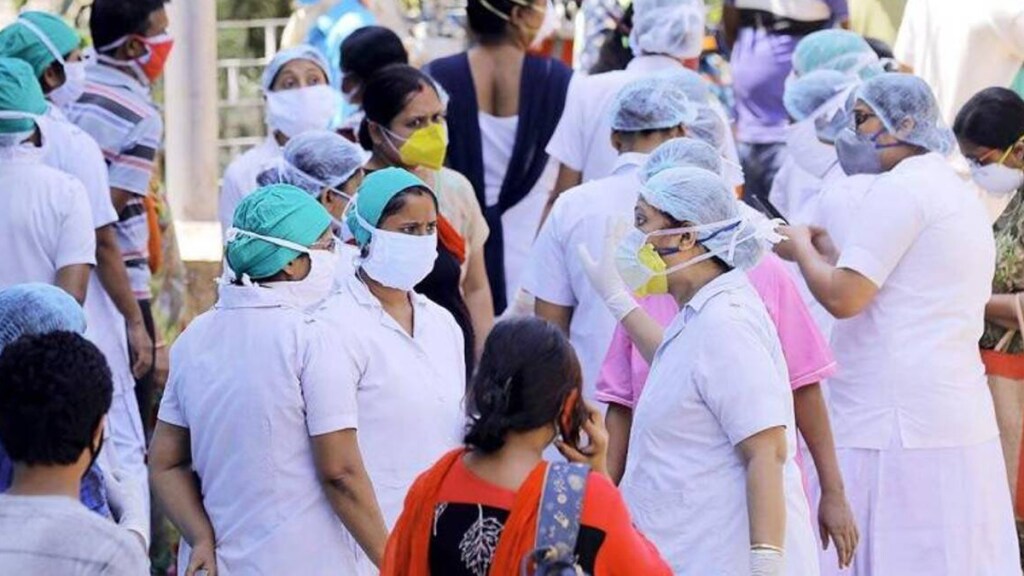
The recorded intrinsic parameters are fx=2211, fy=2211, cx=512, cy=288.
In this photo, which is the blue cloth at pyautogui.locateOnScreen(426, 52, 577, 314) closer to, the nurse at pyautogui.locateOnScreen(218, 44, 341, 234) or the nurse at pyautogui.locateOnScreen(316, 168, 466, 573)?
the nurse at pyautogui.locateOnScreen(218, 44, 341, 234)

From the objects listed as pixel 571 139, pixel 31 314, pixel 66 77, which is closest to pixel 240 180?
pixel 66 77

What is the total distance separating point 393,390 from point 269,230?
1.75 ft

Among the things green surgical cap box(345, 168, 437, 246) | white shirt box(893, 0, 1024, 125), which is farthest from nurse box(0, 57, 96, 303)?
white shirt box(893, 0, 1024, 125)

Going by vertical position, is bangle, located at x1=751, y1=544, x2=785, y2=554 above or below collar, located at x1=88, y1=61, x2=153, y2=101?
A: above

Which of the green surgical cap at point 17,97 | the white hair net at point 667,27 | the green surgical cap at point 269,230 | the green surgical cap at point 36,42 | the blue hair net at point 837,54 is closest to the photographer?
the green surgical cap at point 269,230

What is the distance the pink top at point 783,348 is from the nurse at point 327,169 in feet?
3.94

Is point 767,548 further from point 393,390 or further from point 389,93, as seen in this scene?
point 389,93

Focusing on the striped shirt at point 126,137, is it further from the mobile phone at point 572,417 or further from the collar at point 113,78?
the mobile phone at point 572,417

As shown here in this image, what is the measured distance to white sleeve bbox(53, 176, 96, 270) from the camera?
7.33 m

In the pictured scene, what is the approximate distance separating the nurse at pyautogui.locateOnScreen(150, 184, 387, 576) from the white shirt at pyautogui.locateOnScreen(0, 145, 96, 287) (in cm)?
187

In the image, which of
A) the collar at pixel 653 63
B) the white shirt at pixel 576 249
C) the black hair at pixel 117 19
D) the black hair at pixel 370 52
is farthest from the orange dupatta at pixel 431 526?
the collar at pixel 653 63

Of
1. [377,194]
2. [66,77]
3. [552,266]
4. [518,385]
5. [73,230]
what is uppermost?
[518,385]

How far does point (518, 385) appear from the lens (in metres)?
4.36

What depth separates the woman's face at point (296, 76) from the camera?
8.66 meters
